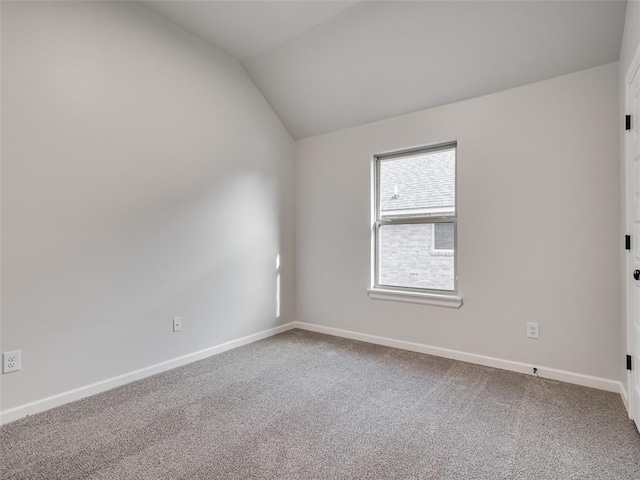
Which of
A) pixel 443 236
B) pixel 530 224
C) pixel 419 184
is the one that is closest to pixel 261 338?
pixel 443 236

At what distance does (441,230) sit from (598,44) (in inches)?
67.0

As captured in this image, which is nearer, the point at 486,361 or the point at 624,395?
the point at 624,395

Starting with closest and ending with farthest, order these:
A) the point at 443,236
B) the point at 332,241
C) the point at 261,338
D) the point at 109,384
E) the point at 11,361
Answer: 1. the point at 11,361
2. the point at 109,384
3. the point at 443,236
4. the point at 261,338
5. the point at 332,241

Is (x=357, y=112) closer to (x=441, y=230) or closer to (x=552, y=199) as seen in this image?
(x=441, y=230)

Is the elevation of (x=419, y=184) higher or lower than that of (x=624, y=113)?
lower

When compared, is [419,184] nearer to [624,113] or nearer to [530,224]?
[530,224]

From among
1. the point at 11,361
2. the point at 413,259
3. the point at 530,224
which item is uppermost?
the point at 530,224

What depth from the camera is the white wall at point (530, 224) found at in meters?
2.43

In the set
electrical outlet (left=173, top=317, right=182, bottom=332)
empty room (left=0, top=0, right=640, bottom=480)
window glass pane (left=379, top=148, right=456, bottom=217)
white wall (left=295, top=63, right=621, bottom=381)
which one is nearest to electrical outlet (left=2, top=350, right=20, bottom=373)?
empty room (left=0, top=0, right=640, bottom=480)

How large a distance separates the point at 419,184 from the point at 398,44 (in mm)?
1241

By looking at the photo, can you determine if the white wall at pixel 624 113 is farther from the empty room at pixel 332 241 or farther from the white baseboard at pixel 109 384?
the white baseboard at pixel 109 384

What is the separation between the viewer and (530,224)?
2.70 metres

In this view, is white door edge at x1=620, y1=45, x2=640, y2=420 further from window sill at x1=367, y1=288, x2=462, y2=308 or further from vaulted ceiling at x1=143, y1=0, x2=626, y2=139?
window sill at x1=367, y1=288, x2=462, y2=308

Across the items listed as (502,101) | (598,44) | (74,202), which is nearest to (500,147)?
(502,101)
